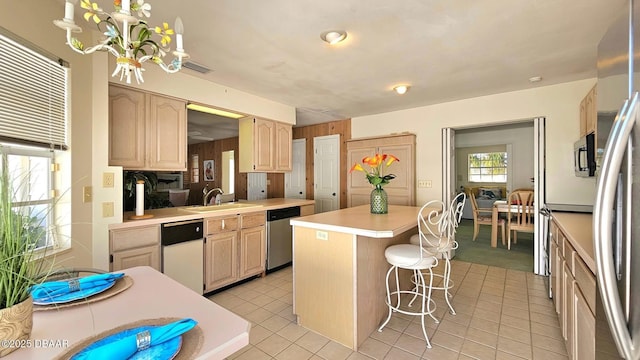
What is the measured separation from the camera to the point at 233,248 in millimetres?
3080

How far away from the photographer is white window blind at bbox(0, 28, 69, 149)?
4.66 feet

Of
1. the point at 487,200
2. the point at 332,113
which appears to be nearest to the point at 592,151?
the point at 332,113

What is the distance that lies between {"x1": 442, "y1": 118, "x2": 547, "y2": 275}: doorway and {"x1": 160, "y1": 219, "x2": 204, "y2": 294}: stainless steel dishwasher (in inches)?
136

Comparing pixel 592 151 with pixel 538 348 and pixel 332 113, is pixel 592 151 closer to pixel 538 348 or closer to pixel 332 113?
pixel 538 348

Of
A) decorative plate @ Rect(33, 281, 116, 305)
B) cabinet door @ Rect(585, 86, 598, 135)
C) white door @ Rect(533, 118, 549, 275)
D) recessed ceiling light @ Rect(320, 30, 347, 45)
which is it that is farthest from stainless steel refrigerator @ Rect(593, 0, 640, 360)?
white door @ Rect(533, 118, 549, 275)

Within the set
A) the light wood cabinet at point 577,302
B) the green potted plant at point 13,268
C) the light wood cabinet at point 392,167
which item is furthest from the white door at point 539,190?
the green potted plant at point 13,268

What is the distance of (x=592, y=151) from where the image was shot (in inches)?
87.5

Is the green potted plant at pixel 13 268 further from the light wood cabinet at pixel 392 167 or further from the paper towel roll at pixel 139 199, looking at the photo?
the light wood cabinet at pixel 392 167

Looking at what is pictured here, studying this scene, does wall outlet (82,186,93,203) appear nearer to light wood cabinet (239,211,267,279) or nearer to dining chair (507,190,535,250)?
light wood cabinet (239,211,267,279)

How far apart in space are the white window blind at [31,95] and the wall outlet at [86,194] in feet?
1.21

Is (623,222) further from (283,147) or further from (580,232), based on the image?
(283,147)

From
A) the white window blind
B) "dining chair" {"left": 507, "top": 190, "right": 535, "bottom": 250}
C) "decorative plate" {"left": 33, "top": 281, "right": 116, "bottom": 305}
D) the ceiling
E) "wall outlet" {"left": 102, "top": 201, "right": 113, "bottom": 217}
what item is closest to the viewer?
"decorative plate" {"left": 33, "top": 281, "right": 116, "bottom": 305}

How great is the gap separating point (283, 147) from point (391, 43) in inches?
91.0

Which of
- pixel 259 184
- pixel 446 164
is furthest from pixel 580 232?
pixel 259 184
